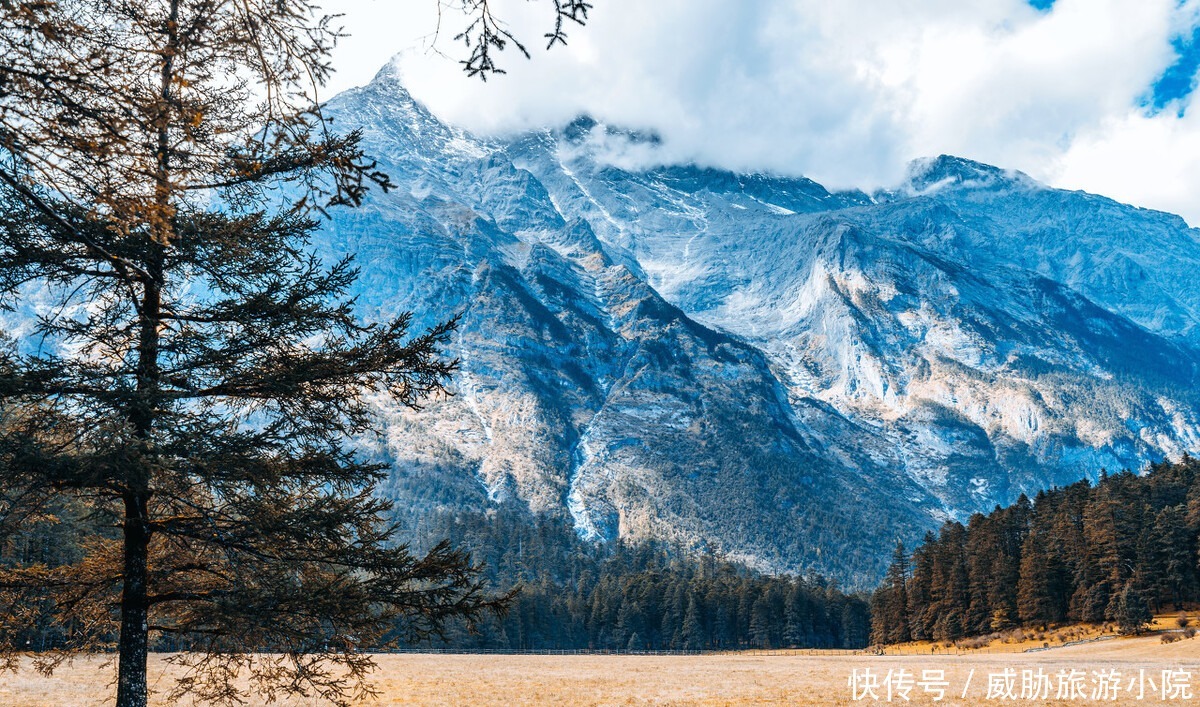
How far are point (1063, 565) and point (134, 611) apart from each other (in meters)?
71.5

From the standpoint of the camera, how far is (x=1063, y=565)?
64812 mm

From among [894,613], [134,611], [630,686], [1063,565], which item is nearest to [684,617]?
[894,613]

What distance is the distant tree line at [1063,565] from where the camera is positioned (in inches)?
2297

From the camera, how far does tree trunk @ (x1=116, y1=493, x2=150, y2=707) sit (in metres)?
9.87

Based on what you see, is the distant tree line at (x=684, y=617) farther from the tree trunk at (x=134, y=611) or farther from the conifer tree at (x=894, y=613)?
the tree trunk at (x=134, y=611)

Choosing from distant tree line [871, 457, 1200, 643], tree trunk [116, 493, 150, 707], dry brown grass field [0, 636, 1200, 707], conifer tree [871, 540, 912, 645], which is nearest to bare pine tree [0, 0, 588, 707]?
tree trunk [116, 493, 150, 707]

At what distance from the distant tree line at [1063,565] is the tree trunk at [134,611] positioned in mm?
59877

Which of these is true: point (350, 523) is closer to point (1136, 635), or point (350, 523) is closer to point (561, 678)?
point (561, 678)

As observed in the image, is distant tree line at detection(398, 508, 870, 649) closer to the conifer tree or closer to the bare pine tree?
the conifer tree

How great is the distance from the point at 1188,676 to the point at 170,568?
31000 mm

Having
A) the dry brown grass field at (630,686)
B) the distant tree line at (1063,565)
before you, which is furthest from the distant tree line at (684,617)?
the dry brown grass field at (630,686)

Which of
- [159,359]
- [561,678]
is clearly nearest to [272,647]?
Answer: [159,359]

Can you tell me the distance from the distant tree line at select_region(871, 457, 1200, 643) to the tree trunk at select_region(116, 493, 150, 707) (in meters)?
59.9

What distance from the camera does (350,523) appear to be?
35.6ft
